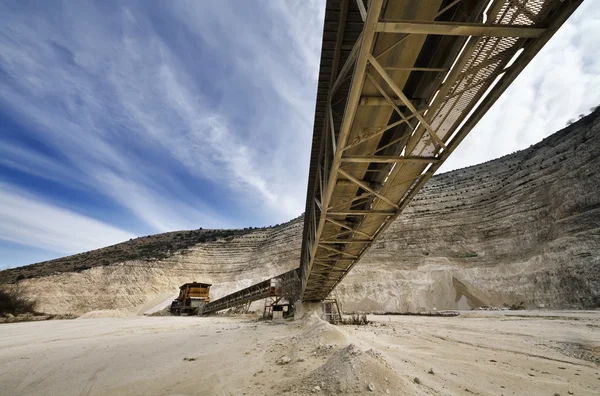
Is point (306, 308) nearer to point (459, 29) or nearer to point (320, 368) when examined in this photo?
point (320, 368)

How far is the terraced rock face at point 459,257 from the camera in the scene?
2063 cm

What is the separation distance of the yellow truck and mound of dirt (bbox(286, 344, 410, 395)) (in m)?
29.2

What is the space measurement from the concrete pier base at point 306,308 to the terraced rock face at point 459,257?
1330 centimetres

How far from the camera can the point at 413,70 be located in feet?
12.8

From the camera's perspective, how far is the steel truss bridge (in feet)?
9.74

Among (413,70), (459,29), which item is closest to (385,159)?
(413,70)

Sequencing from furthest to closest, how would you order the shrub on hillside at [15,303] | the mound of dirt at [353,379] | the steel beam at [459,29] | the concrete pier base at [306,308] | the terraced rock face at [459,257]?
the shrub on hillside at [15,303], the terraced rock face at [459,257], the concrete pier base at [306,308], the mound of dirt at [353,379], the steel beam at [459,29]

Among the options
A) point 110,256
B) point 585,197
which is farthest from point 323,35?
point 110,256

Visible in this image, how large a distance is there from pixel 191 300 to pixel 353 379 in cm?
3080

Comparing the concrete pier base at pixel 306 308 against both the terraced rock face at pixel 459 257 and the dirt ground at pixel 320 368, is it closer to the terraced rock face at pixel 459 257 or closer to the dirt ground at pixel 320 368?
the dirt ground at pixel 320 368

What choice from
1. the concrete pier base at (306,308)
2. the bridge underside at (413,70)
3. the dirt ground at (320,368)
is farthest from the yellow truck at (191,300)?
the bridge underside at (413,70)

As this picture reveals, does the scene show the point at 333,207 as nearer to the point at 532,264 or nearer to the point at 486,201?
the point at 532,264

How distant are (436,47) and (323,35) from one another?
1.71 meters

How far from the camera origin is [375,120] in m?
4.55
